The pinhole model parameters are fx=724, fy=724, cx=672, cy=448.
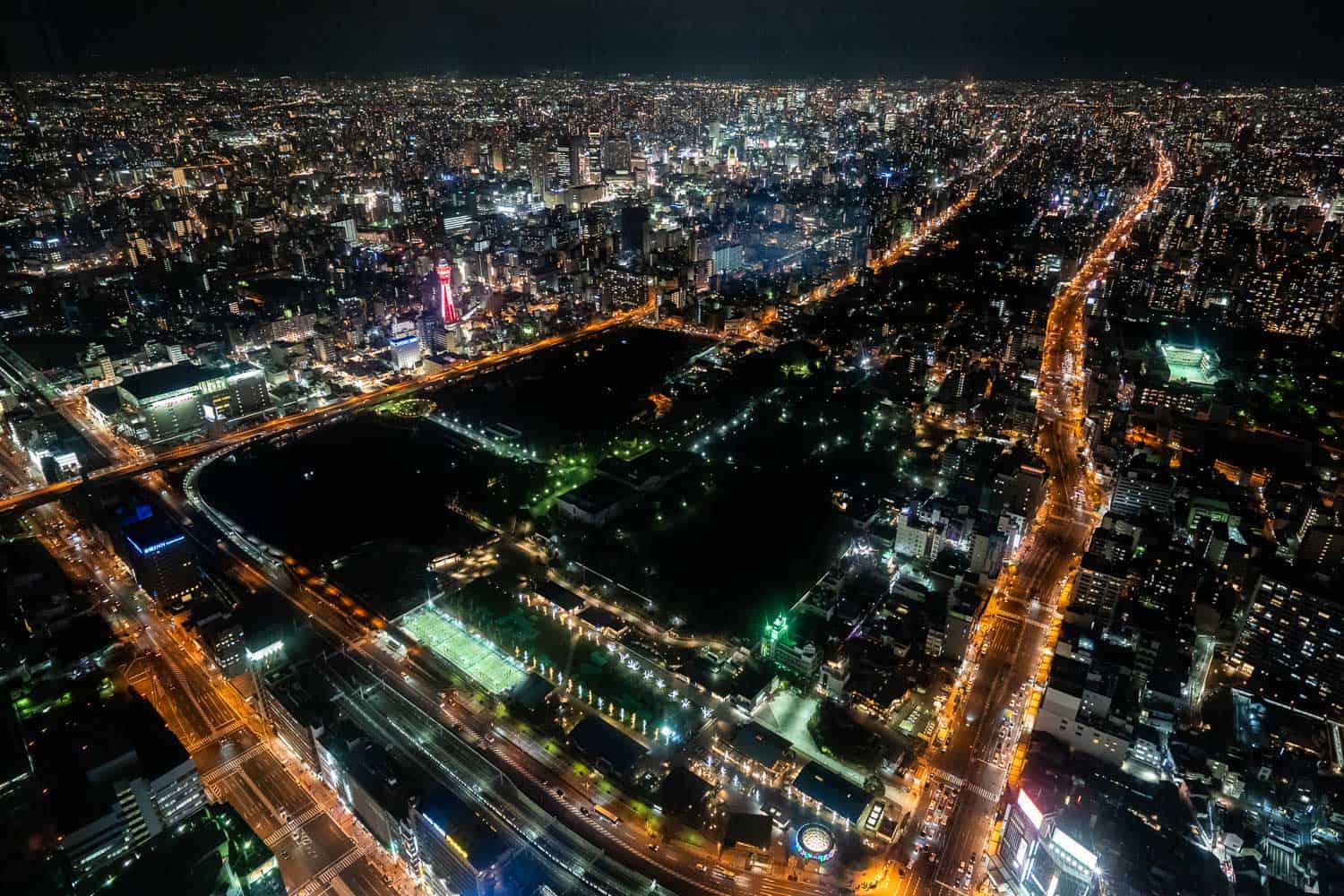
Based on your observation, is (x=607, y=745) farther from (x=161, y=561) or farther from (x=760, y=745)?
(x=161, y=561)

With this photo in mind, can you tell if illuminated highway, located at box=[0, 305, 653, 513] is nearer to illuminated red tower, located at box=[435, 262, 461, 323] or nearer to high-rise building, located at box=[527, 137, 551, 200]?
illuminated red tower, located at box=[435, 262, 461, 323]

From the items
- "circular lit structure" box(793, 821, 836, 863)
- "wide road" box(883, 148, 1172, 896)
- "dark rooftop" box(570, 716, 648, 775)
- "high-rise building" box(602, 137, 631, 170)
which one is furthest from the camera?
"high-rise building" box(602, 137, 631, 170)

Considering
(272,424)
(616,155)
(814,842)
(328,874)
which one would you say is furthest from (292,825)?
(616,155)

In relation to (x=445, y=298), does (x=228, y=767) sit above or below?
below

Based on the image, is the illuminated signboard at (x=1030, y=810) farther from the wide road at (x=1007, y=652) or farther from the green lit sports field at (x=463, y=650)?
the green lit sports field at (x=463, y=650)

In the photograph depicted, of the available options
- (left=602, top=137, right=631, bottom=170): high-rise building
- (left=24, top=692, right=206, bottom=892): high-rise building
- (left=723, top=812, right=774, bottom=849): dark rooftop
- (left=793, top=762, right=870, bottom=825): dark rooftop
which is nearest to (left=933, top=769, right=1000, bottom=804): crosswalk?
(left=793, top=762, right=870, bottom=825): dark rooftop

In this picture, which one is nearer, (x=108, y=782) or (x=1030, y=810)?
(x=108, y=782)
